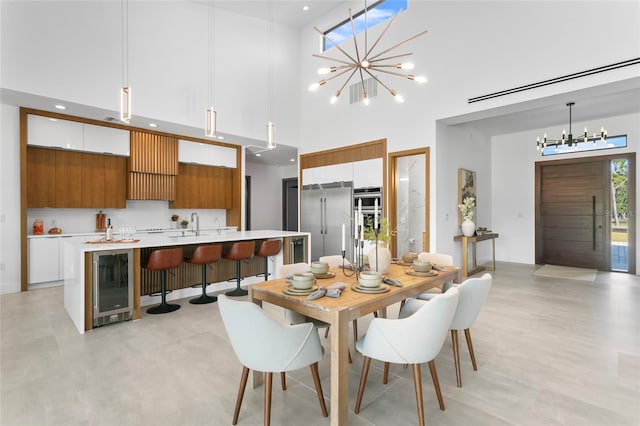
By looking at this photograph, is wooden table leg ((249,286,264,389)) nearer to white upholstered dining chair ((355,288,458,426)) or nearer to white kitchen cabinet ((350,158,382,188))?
white upholstered dining chair ((355,288,458,426))

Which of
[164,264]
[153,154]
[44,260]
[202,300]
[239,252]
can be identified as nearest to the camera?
[164,264]

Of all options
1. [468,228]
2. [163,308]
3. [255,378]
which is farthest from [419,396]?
[468,228]

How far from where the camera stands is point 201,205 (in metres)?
6.93

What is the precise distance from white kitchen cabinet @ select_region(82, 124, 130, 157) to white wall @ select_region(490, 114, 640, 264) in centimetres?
805

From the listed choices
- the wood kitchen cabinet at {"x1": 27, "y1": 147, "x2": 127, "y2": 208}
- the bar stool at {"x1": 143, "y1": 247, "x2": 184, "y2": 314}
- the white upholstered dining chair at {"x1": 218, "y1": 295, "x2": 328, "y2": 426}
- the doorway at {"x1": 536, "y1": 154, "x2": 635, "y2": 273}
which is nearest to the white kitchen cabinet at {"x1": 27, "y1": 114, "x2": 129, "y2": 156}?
the wood kitchen cabinet at {"x1": 27, "y1": 147, "x2": 127, "y2": 208}

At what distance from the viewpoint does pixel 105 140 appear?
18.1 feet

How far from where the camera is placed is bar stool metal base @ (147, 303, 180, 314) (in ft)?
12.8

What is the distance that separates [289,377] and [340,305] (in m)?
1.02

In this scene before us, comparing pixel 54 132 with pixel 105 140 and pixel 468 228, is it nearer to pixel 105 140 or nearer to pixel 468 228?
pixel 105 140

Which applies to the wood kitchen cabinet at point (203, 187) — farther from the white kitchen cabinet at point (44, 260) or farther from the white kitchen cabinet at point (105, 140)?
the white kitchen cabinet at point (44, 260)

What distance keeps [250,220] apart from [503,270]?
6459 mm

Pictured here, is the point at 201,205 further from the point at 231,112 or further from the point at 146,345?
the point at 146,345

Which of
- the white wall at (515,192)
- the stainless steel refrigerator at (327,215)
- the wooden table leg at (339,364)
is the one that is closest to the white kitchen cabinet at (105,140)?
the stainless steel refrigerator at (327,215)

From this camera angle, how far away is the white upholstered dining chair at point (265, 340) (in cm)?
165
